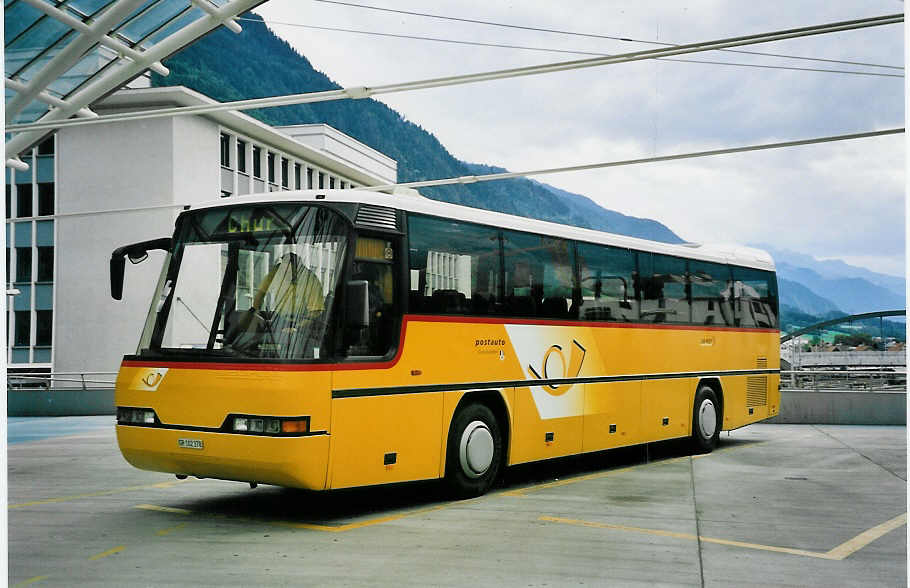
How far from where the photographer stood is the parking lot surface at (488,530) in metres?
7.23

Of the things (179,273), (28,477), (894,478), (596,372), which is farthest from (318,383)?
(894,478)

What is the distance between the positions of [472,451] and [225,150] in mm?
42037

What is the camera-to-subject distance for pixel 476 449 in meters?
11.2

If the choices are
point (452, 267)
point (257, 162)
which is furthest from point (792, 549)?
point (257, 162)

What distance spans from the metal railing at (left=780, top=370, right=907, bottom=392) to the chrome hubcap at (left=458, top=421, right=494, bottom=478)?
15.0 m

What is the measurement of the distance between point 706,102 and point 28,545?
18060 centimetres

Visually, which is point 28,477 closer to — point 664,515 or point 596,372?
point 596,372

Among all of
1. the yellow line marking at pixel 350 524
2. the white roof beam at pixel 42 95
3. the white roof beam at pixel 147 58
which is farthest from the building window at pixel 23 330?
the yellow line marking at pixel 350 524

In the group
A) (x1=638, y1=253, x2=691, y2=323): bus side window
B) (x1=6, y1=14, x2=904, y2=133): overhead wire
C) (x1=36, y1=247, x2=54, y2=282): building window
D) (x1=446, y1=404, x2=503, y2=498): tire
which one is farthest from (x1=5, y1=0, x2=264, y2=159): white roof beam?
(x1=36, y1=247, x2=54, y2=282): building window

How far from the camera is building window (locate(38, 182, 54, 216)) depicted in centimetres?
4884

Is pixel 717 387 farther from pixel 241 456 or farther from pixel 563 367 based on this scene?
pixel 241 456

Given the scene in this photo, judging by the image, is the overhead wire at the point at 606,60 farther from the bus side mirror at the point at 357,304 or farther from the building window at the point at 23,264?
the building window at the point at 23,264

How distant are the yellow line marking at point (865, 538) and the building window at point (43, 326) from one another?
46108mm

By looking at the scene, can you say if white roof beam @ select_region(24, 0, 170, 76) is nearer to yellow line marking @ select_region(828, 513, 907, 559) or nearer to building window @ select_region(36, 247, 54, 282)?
yellow line marking @ select_region(828, 513, 907, 559)
